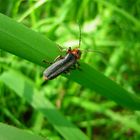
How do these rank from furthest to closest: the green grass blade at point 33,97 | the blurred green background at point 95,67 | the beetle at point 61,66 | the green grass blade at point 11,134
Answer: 1. the blurred green background at point 95,67
2. the green grass blade at point 33,97
3. the beetle at point 61,66
4. the green grass blade at point 11,134

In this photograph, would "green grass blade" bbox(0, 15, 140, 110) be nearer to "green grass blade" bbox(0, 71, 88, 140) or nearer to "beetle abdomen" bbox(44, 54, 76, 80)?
"beetle abdomen" bbox(44, 54, 76, 80)

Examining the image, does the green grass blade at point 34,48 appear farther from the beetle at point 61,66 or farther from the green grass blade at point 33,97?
the green grass blade at point 33,97

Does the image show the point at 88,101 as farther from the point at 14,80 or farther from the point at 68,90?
the point at 14,80

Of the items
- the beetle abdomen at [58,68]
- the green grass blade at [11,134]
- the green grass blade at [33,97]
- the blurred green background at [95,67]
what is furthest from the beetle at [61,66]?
the blurred green background at [95,67]

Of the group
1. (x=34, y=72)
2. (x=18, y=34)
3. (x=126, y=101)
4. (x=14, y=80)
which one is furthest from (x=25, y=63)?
(x=18, y=34)

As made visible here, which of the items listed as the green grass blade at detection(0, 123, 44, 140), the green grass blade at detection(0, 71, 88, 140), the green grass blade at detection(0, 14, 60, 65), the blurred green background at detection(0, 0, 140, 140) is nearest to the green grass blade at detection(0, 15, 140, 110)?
the green grass blade at detection(0, 14, 60, 65)

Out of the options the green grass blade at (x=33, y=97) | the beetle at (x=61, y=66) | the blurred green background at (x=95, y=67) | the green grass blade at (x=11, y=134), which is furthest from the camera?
the blurred green background at (x=95, y=67)
